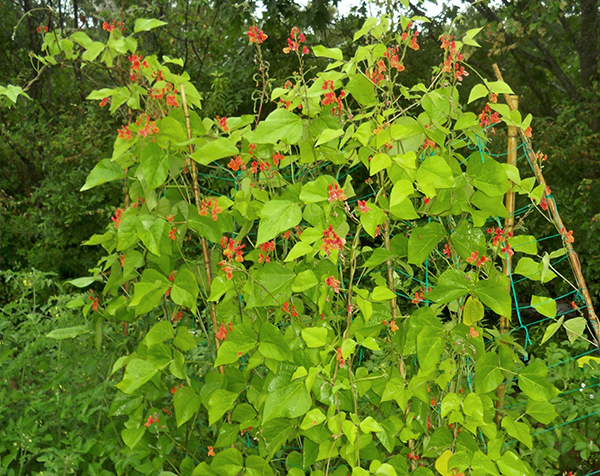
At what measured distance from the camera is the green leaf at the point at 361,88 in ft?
4.83

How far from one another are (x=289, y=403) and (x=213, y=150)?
65cm

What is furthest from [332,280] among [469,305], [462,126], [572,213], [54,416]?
[572,213]

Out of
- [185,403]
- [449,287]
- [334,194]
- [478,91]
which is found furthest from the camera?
[185,403]

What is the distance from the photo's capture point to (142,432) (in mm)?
1666

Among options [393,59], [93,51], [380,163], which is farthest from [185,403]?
[393,59]

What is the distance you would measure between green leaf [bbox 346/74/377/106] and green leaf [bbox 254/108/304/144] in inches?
6.8

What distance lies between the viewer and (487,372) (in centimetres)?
148

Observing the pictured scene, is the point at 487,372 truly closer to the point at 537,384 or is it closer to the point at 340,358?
the point at 537,384

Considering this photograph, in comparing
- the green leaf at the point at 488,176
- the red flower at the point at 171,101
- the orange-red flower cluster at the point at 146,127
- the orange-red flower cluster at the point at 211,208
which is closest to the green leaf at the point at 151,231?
the orange-red flower cluster at the point at 211,208

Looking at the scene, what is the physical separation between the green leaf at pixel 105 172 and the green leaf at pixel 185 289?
317 mm

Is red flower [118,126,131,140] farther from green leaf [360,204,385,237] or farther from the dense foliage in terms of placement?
green leaf [360,204,385,237]

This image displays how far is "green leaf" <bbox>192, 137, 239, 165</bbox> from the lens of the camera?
56.8 inches

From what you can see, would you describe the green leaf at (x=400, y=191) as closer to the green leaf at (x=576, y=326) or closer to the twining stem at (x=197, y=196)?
the twining stem at (x=197, y=196)

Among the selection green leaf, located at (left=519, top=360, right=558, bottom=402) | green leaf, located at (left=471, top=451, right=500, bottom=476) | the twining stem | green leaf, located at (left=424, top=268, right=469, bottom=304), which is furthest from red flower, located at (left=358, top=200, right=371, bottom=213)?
green leaf, located at (left=471, top=451, right=500, bottom=476)
